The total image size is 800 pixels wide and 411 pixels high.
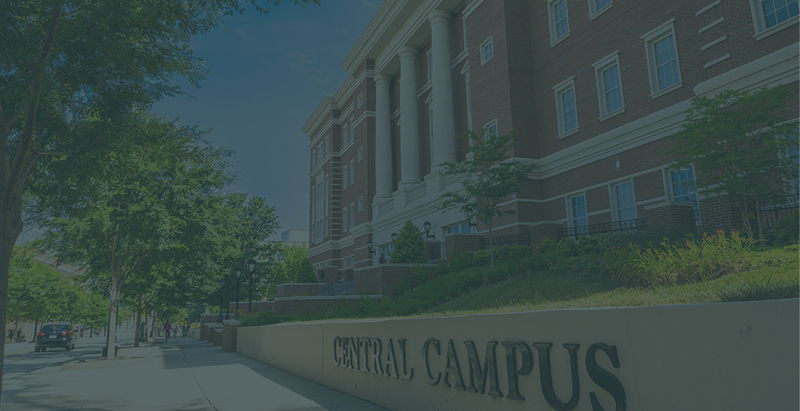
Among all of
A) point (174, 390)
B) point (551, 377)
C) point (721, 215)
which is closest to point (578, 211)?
point (721, 215)

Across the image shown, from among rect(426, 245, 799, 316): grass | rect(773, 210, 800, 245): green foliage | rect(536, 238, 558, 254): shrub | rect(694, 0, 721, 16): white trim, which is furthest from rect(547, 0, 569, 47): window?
rect(773, 210, 800, 245): green foliage

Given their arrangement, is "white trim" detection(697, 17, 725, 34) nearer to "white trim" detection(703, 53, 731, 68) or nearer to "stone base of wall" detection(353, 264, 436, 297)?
"white trim" detection(703, 53, 731, 68)

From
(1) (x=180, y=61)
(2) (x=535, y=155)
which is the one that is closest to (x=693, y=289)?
(1) (x=180, y=61)

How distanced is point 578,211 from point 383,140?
22.2 metres

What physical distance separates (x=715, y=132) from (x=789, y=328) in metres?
10.2

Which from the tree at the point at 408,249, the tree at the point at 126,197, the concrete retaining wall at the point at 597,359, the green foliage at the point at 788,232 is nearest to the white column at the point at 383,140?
the tree at the point at 408,249

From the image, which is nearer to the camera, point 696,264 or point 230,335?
point 696,264

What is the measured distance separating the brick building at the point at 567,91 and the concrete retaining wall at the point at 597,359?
8692 millimetres

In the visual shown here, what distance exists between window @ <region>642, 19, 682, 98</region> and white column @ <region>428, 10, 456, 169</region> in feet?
44.3

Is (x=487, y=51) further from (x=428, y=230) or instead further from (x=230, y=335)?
(x=230, y=335)

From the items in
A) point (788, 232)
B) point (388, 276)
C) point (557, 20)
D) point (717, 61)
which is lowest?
point (388, 276)

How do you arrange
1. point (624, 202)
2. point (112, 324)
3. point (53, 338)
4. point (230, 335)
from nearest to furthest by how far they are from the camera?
point (112, 324), point (624, 202), point (230, 335), point (53, 338)

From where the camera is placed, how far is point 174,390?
11.5m

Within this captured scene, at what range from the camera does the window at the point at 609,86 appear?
21.0 m
